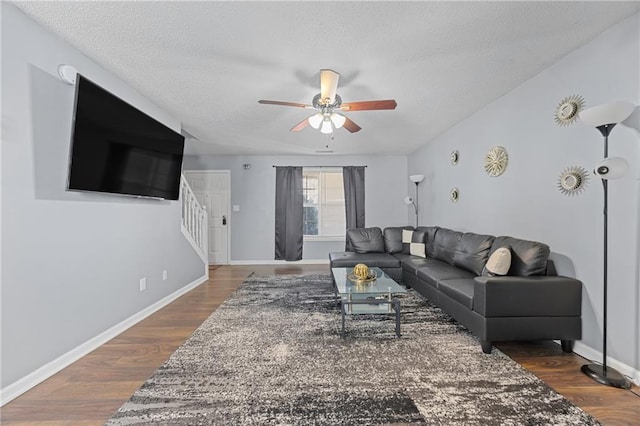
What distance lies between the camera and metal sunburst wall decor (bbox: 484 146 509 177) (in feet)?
11.0

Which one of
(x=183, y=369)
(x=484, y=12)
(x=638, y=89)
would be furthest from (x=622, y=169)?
(x=183, y=369)

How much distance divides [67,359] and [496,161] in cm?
453

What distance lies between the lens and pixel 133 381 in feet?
6.71

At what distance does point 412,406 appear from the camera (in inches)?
68.4

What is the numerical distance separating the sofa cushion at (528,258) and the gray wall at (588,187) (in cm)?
19

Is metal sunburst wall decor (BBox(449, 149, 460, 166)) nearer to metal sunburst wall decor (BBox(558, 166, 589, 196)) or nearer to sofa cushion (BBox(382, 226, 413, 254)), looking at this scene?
sofa cushion (BBox(382, 226, 413, 254))

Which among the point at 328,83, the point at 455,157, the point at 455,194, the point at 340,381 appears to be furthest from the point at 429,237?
the point at 340,381

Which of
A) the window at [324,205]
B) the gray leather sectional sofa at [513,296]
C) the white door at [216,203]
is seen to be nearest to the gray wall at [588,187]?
the gray leather sectional sofa at [513,296]

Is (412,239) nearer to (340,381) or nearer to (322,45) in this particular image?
(340,381)

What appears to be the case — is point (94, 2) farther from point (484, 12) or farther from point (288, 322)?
point (288, 322)

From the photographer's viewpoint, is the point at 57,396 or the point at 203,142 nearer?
the point at 57,396

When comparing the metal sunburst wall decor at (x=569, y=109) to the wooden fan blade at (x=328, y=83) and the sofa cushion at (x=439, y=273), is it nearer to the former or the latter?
the sofa cushion at (x=439, y=273)

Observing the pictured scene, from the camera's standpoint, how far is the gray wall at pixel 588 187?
6.73 feet

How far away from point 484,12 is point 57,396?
145 inches
